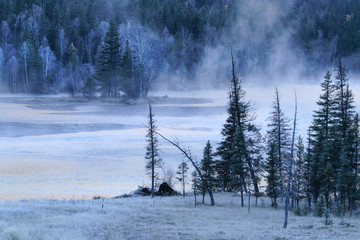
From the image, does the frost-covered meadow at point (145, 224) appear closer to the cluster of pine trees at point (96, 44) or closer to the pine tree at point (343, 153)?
the pine tree at point (343, 153)

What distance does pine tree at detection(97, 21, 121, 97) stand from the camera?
313 ft

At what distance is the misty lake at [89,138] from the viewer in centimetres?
3669

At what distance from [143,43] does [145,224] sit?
258 ft

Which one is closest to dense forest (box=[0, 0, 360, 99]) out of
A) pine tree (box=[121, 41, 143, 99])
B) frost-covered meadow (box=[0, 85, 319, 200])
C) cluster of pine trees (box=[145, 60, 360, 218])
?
pine tree (box=[121, 41, 143, 99])

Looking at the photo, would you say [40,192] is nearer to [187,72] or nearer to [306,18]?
[187,72]

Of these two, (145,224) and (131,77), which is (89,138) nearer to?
(145,224)

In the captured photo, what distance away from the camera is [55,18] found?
4781 inches

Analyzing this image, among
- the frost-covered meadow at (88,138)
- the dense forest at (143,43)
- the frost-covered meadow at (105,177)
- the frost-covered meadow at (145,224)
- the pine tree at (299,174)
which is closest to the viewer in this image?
the frost-covered meadow at (145,224)

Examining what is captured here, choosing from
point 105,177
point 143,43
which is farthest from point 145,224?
point 143,43

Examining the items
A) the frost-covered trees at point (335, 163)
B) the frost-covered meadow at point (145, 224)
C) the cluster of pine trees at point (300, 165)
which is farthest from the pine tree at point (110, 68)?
the frost-covered meadow at point (145, 224)

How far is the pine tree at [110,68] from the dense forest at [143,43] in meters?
0.22

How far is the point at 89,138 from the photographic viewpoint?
56062 millimetres

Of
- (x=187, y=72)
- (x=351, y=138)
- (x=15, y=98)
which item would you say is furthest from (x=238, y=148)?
(x=187, y=72)

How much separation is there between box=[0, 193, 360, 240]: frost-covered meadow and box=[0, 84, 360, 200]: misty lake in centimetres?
946
